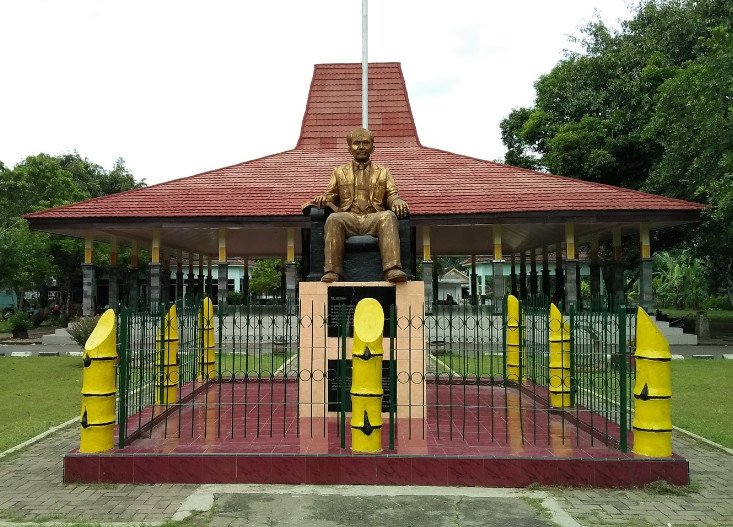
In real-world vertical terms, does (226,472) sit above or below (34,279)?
below

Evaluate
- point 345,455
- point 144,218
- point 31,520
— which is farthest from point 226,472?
point 144,218

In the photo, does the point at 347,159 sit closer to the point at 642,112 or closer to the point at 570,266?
the point at 570,266

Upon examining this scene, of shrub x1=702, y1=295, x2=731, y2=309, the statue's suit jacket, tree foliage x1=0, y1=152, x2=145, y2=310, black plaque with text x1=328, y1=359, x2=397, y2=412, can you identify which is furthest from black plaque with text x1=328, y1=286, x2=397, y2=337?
shrub x1=702, y1=295, x2=731, y2=309

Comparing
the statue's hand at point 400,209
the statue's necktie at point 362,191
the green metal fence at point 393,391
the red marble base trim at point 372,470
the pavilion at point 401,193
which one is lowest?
the red marble base trim at point 372,470

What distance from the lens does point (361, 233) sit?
7.13 metres

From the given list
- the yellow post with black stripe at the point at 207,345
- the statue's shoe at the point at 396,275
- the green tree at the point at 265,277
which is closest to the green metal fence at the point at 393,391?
the statue's shoe at the point at 396,275

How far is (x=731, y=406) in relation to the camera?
29.4 feet

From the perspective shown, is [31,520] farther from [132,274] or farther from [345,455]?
[132,274]

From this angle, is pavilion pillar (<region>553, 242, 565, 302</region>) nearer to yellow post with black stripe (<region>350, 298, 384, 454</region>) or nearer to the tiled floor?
the tiled floor

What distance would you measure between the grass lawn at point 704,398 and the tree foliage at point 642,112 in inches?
206

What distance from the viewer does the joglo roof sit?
52.8ft

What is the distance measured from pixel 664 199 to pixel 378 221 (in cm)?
1251

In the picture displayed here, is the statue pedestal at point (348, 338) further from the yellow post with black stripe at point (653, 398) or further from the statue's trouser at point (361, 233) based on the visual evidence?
the yellow post with black stripe at point (653, 398)

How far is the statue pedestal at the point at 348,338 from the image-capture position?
6742mm
